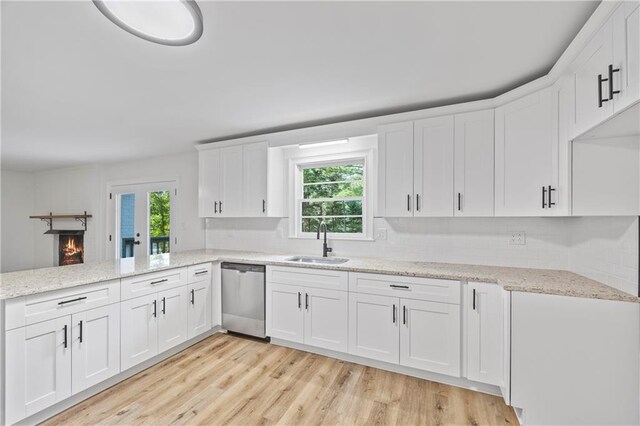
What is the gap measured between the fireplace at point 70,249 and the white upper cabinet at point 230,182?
425 centimetres

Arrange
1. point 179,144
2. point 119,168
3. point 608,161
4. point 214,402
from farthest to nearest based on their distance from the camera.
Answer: point 119,168, point 179,144, point 214,402, point 608,161

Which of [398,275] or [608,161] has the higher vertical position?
[608,161]

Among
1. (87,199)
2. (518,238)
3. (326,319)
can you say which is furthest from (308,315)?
(87,199)

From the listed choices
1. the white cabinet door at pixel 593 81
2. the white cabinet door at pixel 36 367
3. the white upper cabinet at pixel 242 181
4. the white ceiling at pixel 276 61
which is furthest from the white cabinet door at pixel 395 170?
the white cabinet door at pixel 36 367

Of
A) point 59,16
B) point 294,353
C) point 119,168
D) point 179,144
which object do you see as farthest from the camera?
point 119,168

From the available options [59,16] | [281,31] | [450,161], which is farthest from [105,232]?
[450,161]

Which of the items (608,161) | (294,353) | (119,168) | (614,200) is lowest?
(294,353)

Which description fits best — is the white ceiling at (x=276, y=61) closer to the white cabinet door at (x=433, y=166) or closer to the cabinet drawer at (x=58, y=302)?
the white cabinet door at (x=433, y=166)

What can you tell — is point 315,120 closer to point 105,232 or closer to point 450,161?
point 450,161

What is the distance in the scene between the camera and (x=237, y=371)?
2.54m

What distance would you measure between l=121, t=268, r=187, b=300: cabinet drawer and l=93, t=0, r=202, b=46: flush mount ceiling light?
1850 millimetres

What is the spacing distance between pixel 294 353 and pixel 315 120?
8.12 ft

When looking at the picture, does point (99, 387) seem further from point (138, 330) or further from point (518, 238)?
point (518, 238)

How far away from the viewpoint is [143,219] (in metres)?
5.05
